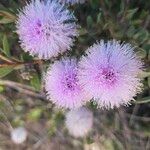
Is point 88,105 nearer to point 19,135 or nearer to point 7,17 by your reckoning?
point 7,17

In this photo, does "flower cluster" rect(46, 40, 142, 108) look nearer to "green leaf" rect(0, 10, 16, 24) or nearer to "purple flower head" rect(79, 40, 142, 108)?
"purple flower head" rect(79, 40, 142, 108)

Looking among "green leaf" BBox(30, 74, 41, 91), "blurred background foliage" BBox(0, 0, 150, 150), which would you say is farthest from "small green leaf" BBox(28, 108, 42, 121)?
"green leaf" BBox(30, 74, 41, 91)

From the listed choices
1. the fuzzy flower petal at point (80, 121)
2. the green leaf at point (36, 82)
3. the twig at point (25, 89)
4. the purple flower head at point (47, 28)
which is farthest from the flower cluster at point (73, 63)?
the twig at point (25, 89)

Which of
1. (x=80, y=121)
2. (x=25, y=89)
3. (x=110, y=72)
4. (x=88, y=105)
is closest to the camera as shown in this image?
(x=110, y=72)

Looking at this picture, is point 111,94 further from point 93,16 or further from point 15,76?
point 15,76

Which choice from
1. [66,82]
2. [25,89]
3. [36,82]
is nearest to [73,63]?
[66,82]

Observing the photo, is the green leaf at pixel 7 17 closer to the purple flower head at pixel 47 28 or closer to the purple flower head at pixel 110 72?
the purple flower head at pixel 47 28
